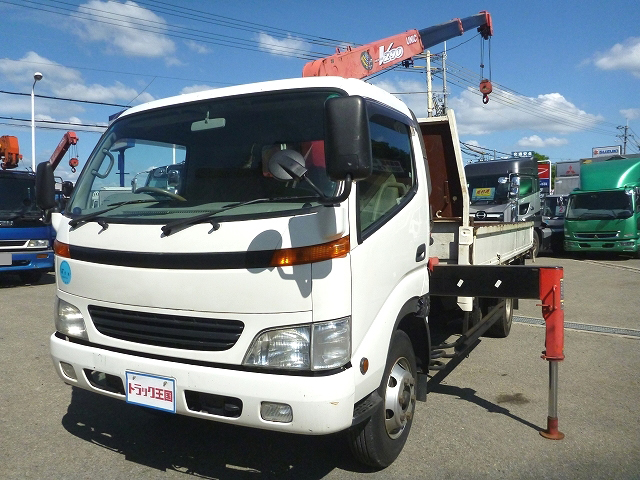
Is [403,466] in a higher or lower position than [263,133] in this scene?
lower

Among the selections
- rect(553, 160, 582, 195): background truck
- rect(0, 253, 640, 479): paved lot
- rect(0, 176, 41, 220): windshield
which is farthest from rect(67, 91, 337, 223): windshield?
rect(553, 160, 582, 195): background truck

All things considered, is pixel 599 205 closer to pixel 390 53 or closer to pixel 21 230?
pixel 390 53

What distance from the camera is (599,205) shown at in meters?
17.4

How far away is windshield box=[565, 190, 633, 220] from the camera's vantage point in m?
16.8

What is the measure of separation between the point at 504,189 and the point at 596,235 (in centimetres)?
343

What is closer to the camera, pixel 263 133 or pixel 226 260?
pixel 226 260

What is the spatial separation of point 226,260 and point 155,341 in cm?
66

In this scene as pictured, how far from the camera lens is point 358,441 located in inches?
126

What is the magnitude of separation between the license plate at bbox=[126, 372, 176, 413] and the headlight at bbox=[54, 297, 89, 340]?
475mm

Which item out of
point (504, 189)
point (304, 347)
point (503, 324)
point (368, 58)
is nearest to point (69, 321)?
point (304, 347)

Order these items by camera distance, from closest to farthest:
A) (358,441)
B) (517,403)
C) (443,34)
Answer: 1. (358,441)
2. (517,403)
3. (443,34)

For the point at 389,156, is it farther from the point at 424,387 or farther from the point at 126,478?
the point at 126,478

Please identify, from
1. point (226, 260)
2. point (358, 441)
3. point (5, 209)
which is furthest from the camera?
point (5, 209)

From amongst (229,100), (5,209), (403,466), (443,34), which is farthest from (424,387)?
(443,34)
